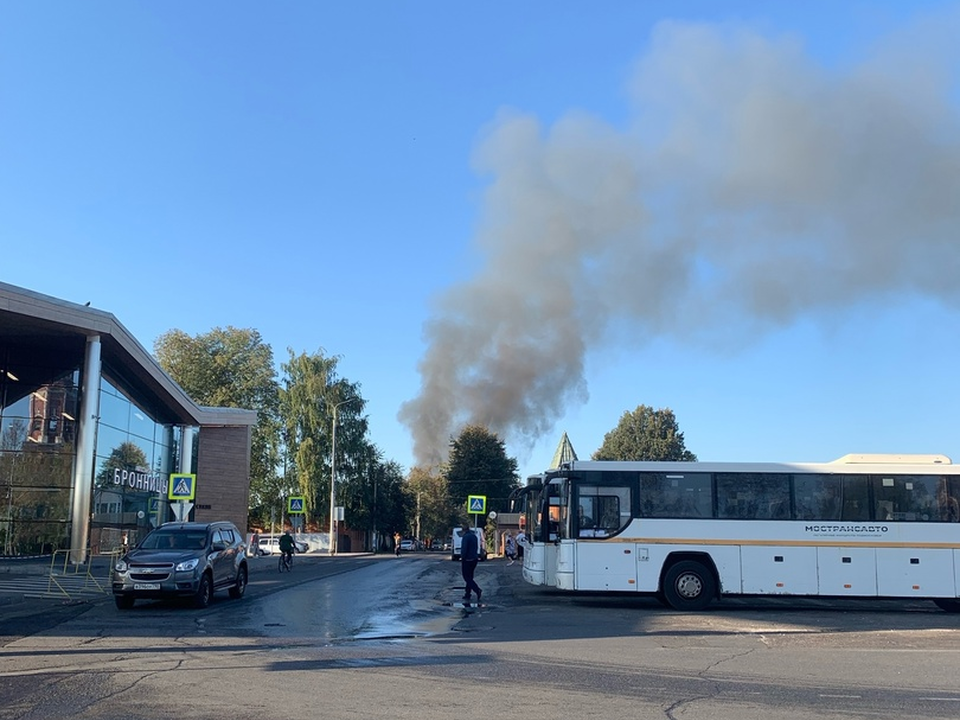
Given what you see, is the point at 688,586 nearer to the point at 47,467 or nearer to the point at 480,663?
the point at 480,663

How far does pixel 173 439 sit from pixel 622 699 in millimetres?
36099

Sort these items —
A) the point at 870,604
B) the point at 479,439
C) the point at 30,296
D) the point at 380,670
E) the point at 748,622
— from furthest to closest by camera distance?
the point at 479,439 → the point at 30,296 → the point at 870,604 → the point at 748,622 → the point at 380,670

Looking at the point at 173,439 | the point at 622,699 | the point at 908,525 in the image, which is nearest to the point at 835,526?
the point at 908,525

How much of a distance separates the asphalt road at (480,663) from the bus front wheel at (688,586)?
0.43 metres

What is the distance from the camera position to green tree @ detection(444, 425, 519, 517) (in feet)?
189

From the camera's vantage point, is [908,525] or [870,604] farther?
[870,604]

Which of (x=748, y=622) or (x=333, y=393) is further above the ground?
(x=333, y=393)

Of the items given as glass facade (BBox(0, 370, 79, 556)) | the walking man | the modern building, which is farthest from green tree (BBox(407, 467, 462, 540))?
the walking man

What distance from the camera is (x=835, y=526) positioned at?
16750 mm

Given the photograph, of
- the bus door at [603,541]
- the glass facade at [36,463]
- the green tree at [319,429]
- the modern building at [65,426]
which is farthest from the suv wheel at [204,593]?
the green tree at [319,429]

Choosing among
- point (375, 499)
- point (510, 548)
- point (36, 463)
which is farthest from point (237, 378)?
point (36, 463)

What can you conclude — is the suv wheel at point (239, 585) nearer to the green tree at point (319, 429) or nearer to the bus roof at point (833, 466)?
the bus roof at point (833, 466)

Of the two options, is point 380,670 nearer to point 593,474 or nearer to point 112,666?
point 112,666

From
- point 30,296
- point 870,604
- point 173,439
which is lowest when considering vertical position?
point 870,604
